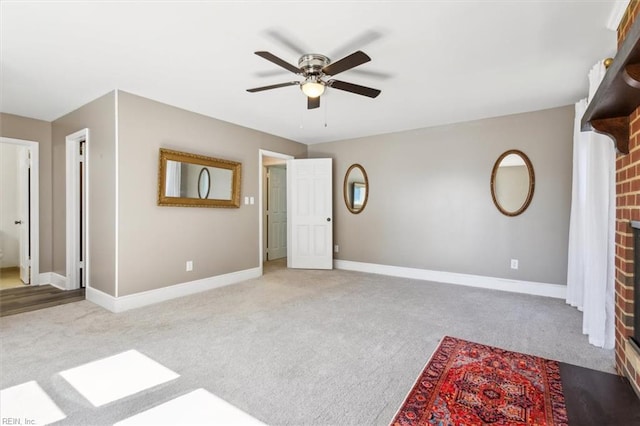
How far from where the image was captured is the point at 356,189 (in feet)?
18.5

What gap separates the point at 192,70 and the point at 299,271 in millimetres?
3607

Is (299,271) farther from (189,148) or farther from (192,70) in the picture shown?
(192,70)

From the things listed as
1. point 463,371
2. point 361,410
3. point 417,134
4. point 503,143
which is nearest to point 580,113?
point 503,143

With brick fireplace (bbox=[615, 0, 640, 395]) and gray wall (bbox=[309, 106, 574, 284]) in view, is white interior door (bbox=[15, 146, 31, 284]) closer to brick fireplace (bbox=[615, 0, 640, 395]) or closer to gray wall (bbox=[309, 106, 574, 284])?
gray wall (bbox=[309, 106, 574, 284])

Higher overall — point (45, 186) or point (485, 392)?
point (45, 186)

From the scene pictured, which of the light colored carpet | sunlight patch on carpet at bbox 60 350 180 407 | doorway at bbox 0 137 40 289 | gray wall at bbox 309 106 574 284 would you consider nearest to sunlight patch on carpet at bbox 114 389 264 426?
the light colored carpet

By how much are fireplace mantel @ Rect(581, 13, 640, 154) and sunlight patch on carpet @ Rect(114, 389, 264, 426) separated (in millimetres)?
2321

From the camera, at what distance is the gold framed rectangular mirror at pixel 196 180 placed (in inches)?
148

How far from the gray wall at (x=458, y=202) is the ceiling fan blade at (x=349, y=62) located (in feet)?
9.70

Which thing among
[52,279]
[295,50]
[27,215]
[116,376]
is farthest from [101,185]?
[295,50]

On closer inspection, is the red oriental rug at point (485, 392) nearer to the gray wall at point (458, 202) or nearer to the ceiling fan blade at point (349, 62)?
the ceiling fan blade at point (349, 62)

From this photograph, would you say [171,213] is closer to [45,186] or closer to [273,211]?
[45,186]

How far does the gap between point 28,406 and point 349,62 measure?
9.60 feet

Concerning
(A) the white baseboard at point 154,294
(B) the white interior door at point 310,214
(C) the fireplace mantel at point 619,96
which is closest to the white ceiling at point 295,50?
(C) the fireplace mantel at point 619,96
